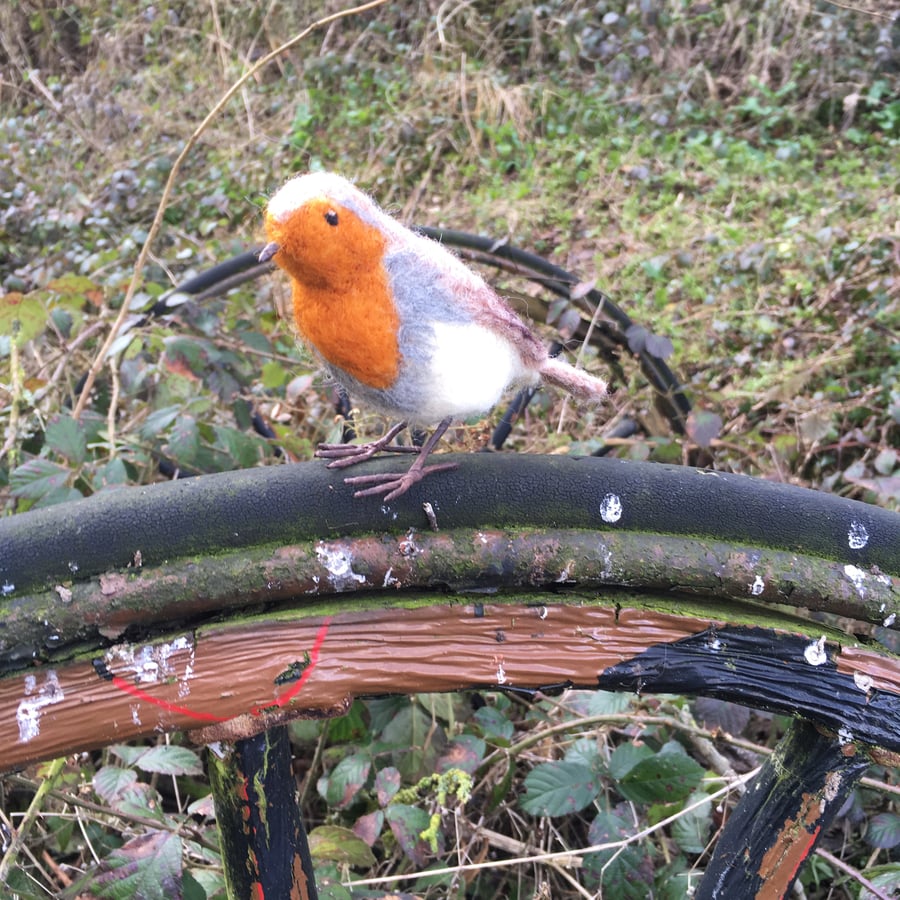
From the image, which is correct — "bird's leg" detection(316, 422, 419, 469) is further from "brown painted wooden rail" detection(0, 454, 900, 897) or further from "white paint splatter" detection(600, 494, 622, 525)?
"white paint splatter" detection(600, 494, 622, 525)

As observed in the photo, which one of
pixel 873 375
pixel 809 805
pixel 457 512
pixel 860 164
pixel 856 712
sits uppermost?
pixel 457 512

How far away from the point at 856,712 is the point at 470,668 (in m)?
0.33

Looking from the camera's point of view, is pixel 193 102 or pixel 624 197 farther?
pixel 193 102

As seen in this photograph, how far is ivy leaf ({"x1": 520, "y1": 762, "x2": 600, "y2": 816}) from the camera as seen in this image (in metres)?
1.05

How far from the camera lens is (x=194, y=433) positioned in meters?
1.32

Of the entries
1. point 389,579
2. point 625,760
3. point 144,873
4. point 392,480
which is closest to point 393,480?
point 392,480

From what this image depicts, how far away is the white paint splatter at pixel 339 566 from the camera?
66 centimetres

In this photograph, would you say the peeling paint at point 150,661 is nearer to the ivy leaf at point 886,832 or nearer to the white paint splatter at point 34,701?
the white paint splatter at point 34,701

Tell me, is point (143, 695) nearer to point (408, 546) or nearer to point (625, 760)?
point (408, 546)

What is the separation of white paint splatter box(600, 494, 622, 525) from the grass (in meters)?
0.55

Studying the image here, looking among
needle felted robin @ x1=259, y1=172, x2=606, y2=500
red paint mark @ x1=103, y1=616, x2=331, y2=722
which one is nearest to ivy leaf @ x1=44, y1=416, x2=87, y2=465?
needle felted robin @ x1=259, y1=172, x2=606, y2=500

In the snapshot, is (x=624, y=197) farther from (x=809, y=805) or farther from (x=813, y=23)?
(x=809, y=805)

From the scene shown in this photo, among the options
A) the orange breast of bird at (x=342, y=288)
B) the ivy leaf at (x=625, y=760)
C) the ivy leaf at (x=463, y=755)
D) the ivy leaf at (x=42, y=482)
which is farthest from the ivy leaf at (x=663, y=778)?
the ivy leaf at (x=42, y=482)

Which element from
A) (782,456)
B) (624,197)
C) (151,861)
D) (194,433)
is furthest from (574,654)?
(624,197)
